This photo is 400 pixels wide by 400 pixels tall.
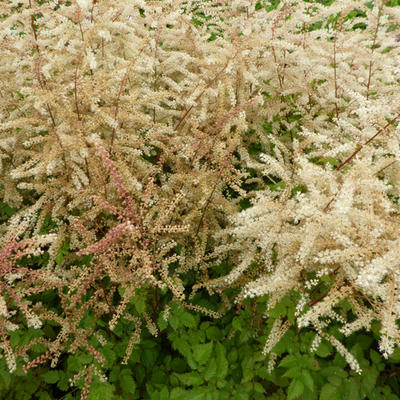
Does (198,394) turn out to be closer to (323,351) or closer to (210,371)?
(210,371)

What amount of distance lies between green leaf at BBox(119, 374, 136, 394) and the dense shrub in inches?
0.5

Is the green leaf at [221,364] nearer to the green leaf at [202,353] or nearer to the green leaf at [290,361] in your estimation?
the green leaf at [202,353]

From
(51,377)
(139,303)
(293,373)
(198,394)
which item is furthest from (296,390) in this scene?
(51,377)

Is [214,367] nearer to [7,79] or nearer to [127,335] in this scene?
[127,335]

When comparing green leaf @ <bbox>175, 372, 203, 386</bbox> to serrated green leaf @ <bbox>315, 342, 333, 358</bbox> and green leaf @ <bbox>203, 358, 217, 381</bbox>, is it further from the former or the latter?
serrated green leaf @ <bbox>315, 342, 333, 358</bbox>

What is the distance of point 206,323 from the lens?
3326mm

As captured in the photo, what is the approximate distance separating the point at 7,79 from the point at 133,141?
195 centimetres

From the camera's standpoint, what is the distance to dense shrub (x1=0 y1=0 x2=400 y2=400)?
2.61 meters

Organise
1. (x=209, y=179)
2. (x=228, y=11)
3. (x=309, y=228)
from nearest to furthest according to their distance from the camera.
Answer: (x=309, y=228) → (x=209, y=179) → (x=228, y=11)

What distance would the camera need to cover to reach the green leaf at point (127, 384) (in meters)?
2.96

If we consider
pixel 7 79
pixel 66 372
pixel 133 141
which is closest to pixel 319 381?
pixel 66 372

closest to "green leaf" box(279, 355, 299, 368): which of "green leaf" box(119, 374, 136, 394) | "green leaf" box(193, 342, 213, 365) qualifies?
"green leaf" box(193, 342, 213, 365)

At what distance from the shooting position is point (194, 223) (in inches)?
154

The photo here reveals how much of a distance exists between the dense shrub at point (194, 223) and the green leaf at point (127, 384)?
13 mm
